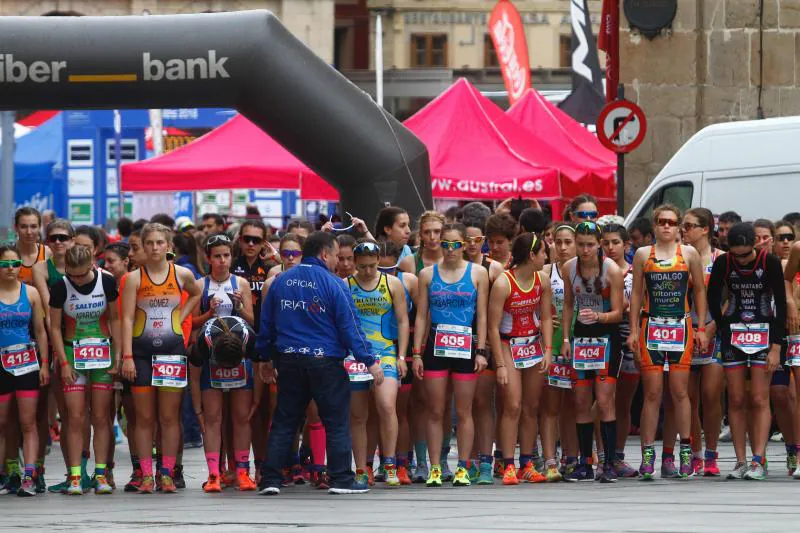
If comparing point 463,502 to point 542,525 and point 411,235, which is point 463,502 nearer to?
point 542,525

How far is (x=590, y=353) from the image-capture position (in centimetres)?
1223

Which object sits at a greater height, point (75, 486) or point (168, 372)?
point (168, 372)

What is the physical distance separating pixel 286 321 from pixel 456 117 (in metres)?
13.0

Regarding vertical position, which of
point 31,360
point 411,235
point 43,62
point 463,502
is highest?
point 43,62

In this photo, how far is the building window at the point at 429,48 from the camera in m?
63.4

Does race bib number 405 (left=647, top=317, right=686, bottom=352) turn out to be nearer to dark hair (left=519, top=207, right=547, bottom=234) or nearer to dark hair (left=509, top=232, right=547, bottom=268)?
dark hair (left=509, top=232, right=547, bottom=268)

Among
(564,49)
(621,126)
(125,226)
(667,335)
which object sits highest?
(564,49)

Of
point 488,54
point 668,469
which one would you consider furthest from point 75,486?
point 488,54

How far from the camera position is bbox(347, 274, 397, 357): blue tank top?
39.7ft

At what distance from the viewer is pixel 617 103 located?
65.3 feet

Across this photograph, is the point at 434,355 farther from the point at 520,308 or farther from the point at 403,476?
the point at 403,476

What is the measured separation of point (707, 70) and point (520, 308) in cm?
1164

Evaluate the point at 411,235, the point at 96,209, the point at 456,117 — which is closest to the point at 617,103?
the point at 456,117

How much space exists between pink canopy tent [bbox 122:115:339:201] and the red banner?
44.1 feet
